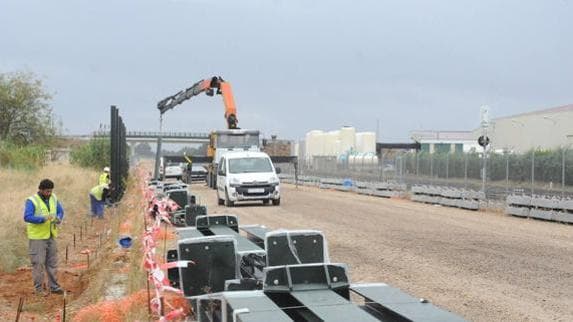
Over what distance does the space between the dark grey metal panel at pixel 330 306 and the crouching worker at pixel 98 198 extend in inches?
742

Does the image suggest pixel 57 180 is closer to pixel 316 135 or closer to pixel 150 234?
pixel 150 234

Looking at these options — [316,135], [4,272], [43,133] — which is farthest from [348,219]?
[316,135]

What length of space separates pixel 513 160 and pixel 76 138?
63788 millimetres

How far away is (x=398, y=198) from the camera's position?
35.1 meters

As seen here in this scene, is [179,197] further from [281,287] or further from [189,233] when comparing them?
[281,287]

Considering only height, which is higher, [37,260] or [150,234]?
[150,234]

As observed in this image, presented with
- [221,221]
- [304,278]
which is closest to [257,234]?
[221,221]

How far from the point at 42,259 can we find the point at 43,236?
0.34m

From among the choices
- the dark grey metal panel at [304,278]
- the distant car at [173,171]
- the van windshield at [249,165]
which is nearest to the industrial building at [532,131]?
the distant car at [173,171]

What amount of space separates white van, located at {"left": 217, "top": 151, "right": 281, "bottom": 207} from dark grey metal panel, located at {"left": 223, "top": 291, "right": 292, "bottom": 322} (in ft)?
71.8

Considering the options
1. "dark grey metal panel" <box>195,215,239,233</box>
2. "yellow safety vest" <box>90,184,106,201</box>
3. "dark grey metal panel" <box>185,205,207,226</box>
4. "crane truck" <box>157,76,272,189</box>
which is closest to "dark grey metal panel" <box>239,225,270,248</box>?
"dark grey metal panel" <box>195,215,239,233</box>

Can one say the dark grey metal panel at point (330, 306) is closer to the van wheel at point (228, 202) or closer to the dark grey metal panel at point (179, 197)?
the dark grey metal panel at point (179, 197)

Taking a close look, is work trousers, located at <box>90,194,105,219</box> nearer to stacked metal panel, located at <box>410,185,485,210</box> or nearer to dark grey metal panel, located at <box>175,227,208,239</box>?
stacked metal panel, located at <box>410,185,485,210</box>

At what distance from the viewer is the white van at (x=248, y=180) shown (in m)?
26.4
